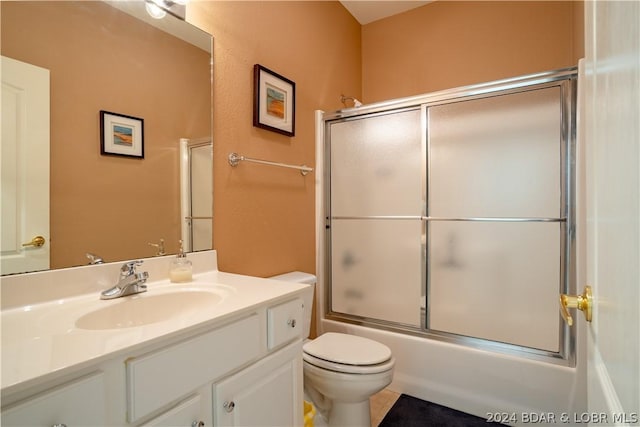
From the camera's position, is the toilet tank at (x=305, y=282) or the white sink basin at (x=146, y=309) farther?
the toilet tank at (x=305, y=282)

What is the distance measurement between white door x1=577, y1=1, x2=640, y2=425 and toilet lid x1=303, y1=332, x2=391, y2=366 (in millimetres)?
948

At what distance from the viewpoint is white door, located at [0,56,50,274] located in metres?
0.90

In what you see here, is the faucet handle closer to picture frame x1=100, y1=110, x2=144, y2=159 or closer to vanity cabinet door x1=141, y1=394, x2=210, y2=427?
picture frame x1=100, y1=110, x2=144, y2=159

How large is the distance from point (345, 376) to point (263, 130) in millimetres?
1346

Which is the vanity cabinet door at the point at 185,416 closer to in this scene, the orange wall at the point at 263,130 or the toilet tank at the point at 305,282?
the orange wall at the point at 263,130

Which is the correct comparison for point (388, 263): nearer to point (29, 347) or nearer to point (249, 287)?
point (249, 287)

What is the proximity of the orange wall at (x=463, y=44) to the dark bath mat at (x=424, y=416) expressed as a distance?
213cm

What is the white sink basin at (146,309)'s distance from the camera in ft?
3.08

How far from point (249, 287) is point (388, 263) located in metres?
1.19

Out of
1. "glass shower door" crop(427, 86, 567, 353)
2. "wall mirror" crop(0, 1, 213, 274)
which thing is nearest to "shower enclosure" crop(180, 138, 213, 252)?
"wall mirror" crop(0, 1, 213, 274)

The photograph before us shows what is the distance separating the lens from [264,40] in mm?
1809

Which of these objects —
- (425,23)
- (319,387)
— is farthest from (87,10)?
(425,23)

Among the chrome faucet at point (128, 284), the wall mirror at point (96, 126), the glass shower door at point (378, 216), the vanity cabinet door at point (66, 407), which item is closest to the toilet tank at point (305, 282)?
the glass shower door at point (378, 216)

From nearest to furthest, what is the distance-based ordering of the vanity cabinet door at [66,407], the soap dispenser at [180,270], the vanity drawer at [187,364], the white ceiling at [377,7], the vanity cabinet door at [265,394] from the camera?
the vanity cabinet door at [66,407] → the vanity drawer at [187,364] → the vanity cabinet door at [265,394] → the soap dispenser at [180,270] → the white ceiling at [377,7]
